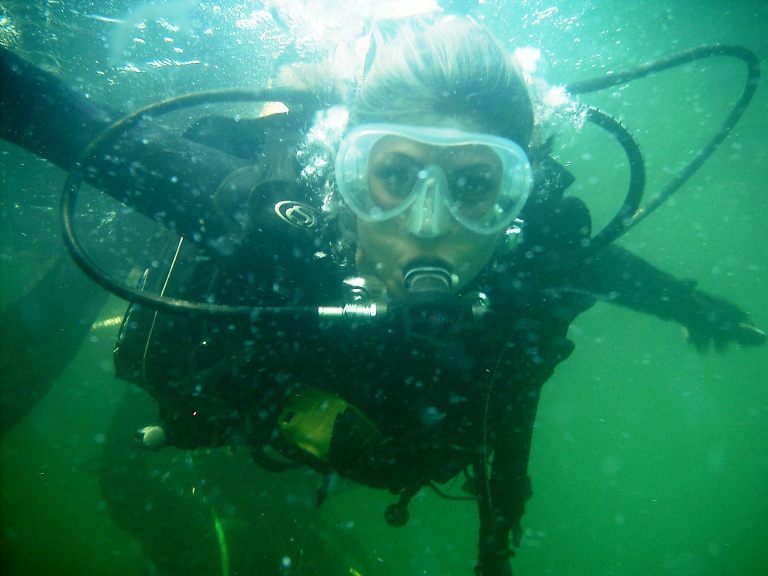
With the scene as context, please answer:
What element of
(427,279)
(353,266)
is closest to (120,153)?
(353,266)

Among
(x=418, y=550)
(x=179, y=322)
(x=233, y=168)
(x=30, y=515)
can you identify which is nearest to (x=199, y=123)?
(x=233, y=168)

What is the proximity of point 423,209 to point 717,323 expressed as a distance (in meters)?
4.45

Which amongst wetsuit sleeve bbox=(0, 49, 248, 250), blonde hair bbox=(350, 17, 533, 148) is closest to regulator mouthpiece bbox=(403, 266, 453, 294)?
blonde hair bbox=(350, 17, 533, 148)

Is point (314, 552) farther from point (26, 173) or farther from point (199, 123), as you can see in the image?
point (26, 173)

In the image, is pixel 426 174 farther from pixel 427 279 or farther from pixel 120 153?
pixel 120 153

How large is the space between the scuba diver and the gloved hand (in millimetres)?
2563

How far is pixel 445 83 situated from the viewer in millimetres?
2703

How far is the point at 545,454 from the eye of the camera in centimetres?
8806

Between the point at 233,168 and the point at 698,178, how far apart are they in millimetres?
24377

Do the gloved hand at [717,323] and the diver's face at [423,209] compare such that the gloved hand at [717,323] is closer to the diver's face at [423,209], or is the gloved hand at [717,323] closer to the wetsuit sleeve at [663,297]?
the wetsuit sleeve at [663,297]

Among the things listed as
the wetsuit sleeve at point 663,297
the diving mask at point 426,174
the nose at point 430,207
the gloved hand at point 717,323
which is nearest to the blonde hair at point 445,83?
the diving mask at point 426,174

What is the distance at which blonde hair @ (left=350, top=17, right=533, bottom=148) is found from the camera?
271 centimetres

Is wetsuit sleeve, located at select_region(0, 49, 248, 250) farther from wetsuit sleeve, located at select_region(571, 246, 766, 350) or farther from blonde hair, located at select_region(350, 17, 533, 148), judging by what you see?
wetsuit sleeve, located at select_region(571, 246, 766, 350)

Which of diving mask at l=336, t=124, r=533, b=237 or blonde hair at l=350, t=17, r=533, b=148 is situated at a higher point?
blonde hair at l=350, t=17, r=533, b=148
